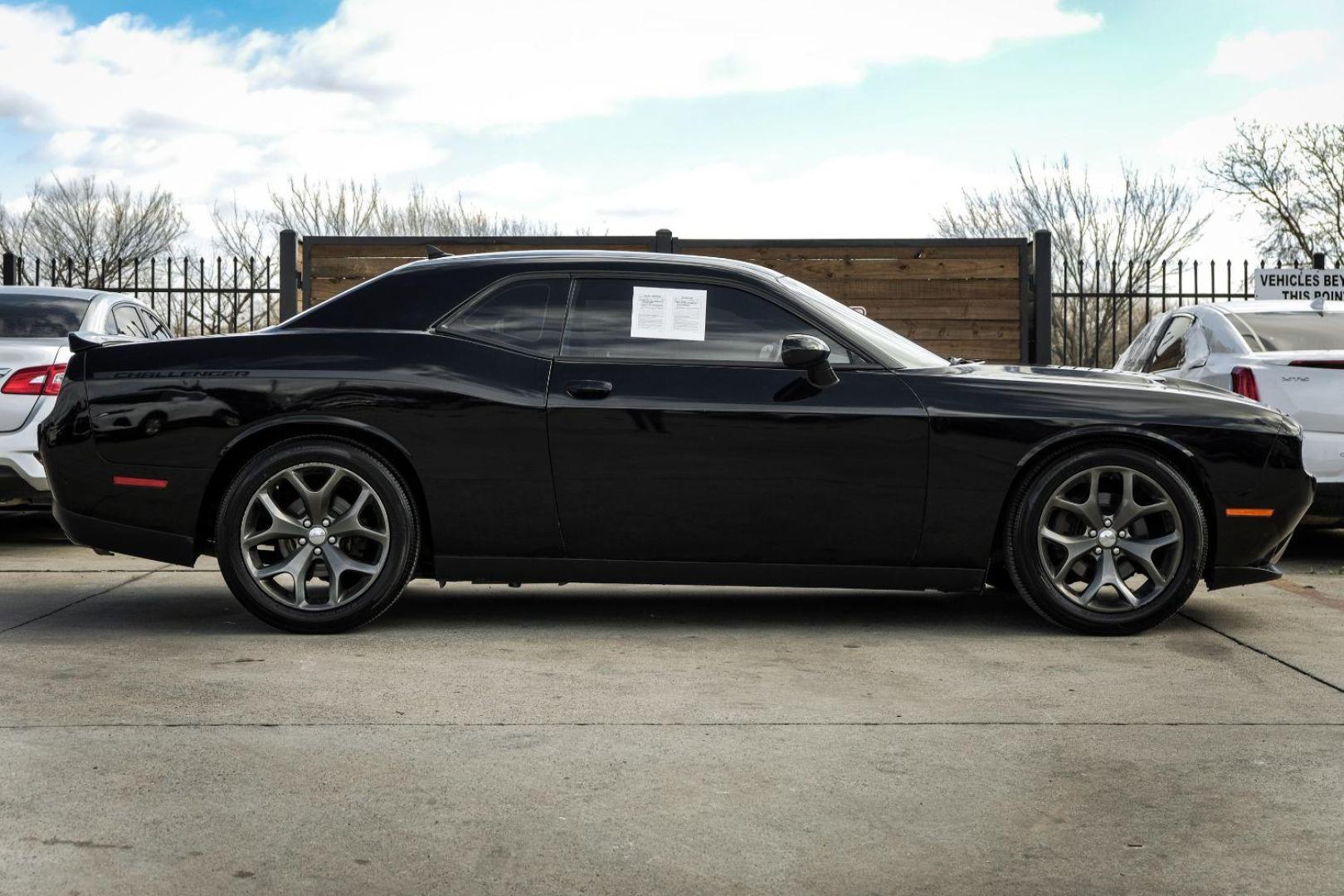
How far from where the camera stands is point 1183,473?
19.9ft

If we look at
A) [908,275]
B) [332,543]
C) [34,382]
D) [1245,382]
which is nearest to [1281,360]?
[1245,382]

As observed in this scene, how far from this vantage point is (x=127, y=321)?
1007 centimetres

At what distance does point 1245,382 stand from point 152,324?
7.31 meters

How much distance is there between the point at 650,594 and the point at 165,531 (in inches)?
90.3

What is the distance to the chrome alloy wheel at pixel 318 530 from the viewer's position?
5.94m

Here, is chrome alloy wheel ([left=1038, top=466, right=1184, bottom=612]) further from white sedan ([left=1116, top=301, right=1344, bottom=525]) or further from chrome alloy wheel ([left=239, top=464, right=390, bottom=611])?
chrome alloy wheel ([left=239, top=464, right=390, bottom=611])

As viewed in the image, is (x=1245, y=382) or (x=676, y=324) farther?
(x=1245, y=382)

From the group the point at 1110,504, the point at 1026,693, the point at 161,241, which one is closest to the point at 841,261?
Result: the point at 1110,504

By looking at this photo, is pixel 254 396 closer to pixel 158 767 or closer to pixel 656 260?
pixel 656 260

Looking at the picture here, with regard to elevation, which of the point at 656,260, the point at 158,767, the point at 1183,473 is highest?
the point at 656,260

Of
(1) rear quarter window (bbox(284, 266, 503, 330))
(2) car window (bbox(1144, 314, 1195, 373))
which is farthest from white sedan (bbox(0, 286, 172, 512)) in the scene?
Result: (2) car window (bbox(1144, 314, 1195, 373))

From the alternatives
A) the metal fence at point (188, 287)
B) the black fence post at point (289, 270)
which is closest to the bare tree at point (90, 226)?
the metal fence at point (188, 287)

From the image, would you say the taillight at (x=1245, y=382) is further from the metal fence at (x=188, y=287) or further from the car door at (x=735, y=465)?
the metal fence at (x=188, y=287)

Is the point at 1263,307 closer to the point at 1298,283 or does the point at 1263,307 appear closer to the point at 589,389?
the point at 589,389
